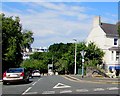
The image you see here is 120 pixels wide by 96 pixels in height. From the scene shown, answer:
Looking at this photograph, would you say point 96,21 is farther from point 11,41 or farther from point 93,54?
point 11,41

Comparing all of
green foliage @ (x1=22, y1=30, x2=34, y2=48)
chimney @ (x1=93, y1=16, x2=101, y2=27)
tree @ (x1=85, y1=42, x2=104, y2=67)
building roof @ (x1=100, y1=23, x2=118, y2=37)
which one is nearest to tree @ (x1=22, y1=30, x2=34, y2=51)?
green foliage @ (x1=22, y1=30, x2=34, y2=48)

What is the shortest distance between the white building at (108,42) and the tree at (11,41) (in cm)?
2264

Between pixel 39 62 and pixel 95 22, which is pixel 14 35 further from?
pixel 39 62

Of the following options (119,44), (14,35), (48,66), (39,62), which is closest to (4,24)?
(14,35)

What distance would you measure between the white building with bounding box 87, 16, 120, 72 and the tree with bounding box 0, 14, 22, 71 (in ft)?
74.3

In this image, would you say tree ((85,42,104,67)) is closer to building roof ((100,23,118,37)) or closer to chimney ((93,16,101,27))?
building roof ((100,23,118,37))

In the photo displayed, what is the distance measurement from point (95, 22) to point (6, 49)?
30260mm

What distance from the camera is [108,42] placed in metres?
71.1

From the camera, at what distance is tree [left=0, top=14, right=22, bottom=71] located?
4791cm

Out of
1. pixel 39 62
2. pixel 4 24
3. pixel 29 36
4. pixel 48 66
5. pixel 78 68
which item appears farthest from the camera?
pixel 39 62

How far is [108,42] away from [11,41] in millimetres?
27490

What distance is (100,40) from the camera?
239 feet

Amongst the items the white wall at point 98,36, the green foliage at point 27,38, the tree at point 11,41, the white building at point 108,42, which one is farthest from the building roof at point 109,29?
the tree at point 11,41

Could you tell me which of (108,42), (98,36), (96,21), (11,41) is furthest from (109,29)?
(11,41)
